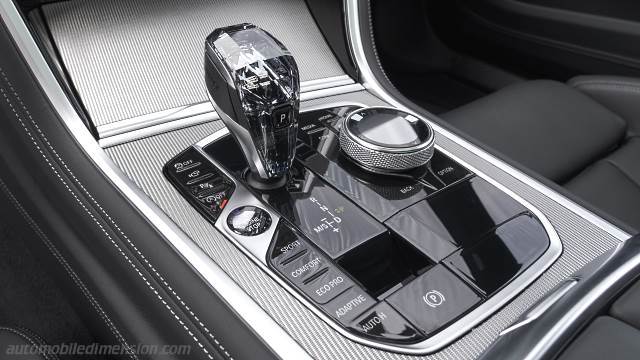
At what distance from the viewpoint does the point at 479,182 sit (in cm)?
62

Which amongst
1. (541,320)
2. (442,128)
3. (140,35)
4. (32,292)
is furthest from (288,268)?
(32,292)

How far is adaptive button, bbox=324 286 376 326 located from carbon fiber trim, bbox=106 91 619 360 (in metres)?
0.01

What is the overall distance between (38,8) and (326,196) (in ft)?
1.50

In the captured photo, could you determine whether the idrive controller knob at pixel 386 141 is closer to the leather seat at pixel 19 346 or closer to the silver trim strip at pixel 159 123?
the silver trim strip at pixel 159 123

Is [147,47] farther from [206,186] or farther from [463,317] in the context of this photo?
[463,317]

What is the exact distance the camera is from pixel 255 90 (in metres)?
0.48

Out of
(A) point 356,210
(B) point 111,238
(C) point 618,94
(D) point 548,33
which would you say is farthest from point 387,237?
(D) point 548,33

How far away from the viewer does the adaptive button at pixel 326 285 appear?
1.54 ft

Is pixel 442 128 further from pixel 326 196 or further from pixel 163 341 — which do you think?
pixel 163 341

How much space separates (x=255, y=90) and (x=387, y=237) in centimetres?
19

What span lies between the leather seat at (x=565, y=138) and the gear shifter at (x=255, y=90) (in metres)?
0.41

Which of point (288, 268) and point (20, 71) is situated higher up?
point (20, 71)

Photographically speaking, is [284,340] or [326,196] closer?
[284,340]

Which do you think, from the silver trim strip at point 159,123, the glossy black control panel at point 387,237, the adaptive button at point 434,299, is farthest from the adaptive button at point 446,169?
the silver trim strip at point 159,123
